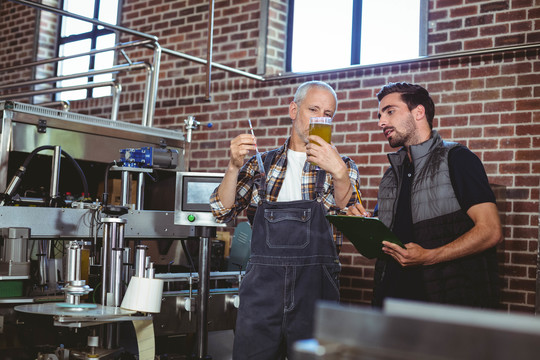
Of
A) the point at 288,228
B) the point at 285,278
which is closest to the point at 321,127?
the point at 288,228

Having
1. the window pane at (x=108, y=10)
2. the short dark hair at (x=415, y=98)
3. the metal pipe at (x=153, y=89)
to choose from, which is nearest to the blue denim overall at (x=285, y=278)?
the short dark hair at (x=415, y=98)

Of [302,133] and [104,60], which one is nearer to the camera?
[302,133]

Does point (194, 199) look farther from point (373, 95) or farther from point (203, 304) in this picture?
point (373, 95)

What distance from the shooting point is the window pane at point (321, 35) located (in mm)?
4664

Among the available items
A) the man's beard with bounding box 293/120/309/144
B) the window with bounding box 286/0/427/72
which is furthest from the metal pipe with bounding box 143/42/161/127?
the man's beard with bounding box 293/120/309/144

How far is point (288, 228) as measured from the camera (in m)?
2.02

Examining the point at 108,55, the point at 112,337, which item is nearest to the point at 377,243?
the point at 112,337

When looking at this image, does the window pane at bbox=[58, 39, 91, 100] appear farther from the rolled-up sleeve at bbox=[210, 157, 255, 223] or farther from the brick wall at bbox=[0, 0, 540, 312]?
the rolled-up sleeve at bbox=[210, 157, 255, 223]

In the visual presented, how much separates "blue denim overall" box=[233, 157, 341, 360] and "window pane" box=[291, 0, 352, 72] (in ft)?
9.18

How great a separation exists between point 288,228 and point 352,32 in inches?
115

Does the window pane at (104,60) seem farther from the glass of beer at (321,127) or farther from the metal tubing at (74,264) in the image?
the glass of beer at (321,127)

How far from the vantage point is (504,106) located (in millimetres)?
3658

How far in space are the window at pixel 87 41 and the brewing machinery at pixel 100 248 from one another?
9.33ft

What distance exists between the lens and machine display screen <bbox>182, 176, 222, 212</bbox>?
2.88 metres
